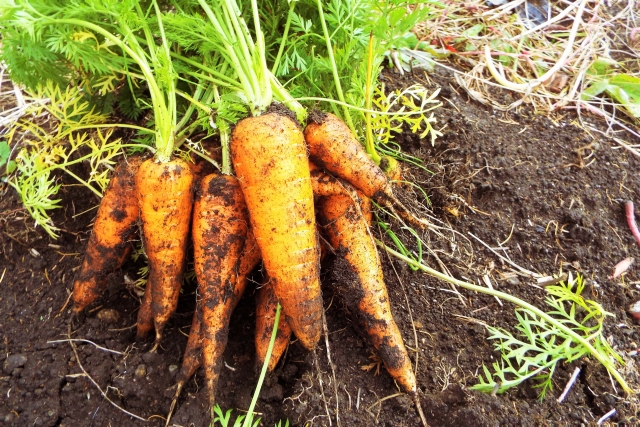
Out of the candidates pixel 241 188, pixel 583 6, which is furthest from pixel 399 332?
pixel 583 6

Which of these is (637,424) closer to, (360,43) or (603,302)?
(603,302)

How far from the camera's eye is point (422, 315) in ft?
5.45

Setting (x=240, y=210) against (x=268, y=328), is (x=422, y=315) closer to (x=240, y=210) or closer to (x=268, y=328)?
(x=268, y=328)

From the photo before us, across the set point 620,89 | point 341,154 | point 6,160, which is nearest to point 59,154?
point 6,160

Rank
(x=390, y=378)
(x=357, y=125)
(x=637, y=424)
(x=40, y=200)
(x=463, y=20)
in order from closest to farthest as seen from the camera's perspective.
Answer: (x=637, y=424)
(x=390, y=378)
(x=40, y=200)
(x=357, y=125)
(x=463, y=20)

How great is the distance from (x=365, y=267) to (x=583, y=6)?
2.24m

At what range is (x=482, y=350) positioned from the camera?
61.9 inches

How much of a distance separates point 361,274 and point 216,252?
487mm

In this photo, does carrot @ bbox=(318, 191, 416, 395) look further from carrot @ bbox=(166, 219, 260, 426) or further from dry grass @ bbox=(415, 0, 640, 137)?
dry grass @ bbox=(415, 0, 640, 137)

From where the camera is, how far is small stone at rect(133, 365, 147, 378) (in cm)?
156

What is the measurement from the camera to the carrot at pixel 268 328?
156 centimetres

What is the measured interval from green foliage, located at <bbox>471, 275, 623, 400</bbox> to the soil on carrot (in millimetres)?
45

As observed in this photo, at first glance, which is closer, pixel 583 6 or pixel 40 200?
pixel 40 200

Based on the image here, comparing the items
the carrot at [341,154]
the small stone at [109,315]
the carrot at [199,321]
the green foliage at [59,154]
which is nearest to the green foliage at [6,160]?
the green foliage at [59,154]
